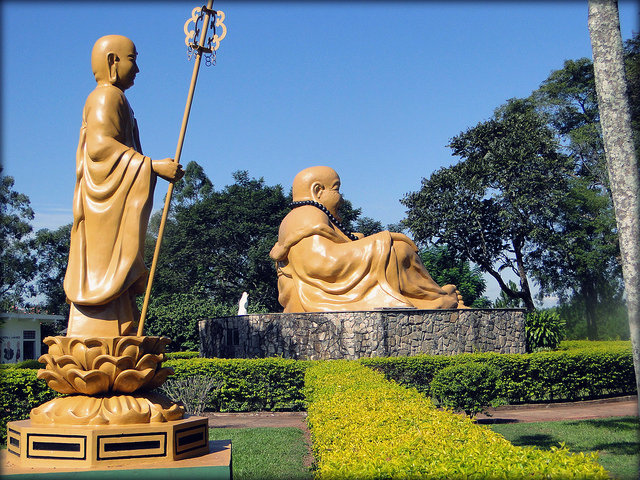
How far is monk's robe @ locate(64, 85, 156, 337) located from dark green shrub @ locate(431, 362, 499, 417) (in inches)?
254

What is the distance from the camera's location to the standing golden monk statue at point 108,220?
14.2 feet

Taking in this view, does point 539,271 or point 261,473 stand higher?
point 539,271

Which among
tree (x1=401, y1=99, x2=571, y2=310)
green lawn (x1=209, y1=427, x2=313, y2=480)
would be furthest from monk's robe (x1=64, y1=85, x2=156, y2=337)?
tree (x1=401, y1=99, x2=571, y2=310)

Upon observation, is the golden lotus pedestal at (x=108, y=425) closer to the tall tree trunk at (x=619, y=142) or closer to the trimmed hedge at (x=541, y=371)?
the tall tree trunk at (x=619, y=142)

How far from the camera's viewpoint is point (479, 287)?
3328 centimetres

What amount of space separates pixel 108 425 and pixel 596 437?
280 inches

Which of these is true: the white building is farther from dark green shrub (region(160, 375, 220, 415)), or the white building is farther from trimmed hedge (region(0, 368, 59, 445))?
dark green shrub (region(160, 375, 220, 415))

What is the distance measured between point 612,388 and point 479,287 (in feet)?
66.8

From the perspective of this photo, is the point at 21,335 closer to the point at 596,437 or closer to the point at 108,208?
the point at 596,437

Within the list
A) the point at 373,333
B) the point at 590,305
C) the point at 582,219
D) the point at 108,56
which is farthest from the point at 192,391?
the point at 590,305

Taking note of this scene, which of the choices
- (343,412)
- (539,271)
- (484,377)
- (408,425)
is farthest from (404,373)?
(539,271)

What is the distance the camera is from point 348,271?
1370cm

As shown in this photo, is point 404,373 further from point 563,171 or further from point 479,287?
point 479,287

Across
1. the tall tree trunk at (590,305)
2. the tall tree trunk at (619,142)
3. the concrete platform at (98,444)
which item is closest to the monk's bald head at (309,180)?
the tall tree trunk at (619,142)
